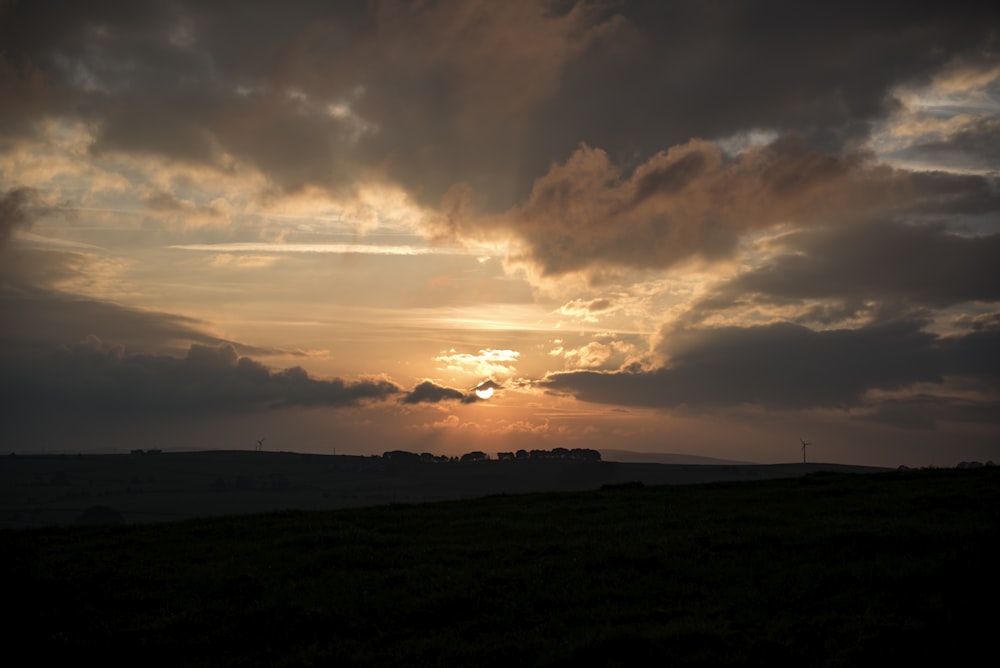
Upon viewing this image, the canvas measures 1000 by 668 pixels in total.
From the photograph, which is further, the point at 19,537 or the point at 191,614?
the point at 19,537

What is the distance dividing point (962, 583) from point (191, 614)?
78.1 ft

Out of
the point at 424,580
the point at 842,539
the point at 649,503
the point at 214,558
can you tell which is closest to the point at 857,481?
the point at 649,503

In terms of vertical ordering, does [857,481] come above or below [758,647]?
above

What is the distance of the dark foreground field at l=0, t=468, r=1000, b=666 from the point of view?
2062cm

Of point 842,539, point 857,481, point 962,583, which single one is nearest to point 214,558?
point 842,539

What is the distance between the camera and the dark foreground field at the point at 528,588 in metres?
20.6

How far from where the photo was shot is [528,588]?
87.5 ft

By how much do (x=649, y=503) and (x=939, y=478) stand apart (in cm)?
1996

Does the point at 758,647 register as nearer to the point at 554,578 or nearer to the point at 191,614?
the point at 554,578

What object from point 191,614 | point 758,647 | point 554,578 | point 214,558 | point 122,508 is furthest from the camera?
point 122,508

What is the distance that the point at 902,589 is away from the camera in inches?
956

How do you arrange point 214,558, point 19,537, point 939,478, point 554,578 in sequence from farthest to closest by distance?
point 939,478 → point 19,537 → point 214,558 → point 554,578

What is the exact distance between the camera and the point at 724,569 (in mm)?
28094

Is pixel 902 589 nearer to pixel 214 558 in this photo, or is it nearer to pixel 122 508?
pixel 214 558
